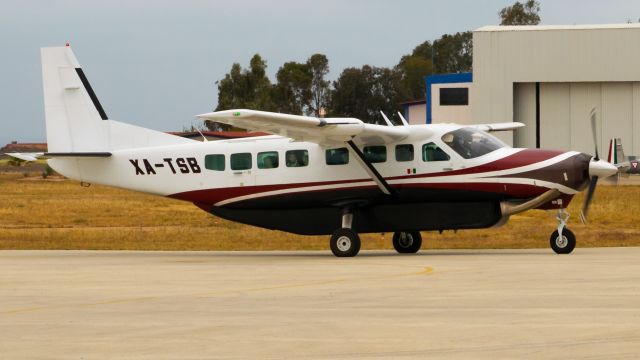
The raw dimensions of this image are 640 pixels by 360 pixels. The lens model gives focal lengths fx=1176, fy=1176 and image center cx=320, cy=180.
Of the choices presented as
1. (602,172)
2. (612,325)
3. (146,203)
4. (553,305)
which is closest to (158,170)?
(602,172)

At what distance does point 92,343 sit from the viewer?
37.1ft

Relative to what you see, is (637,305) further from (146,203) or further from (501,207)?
(146,203)

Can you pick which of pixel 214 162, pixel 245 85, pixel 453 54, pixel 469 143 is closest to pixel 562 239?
pixel 469 143

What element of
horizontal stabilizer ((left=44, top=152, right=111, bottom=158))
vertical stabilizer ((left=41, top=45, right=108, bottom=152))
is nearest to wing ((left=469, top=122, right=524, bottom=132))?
horizontal stabilizer ((left=44, top=152, right=111, bottom=158))

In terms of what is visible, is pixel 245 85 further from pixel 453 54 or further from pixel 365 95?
pixel 453 54

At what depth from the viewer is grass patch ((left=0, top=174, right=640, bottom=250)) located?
3092cm

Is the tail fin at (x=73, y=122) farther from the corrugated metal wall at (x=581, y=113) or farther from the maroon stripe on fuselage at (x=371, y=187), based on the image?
the corrugated metal wall at (x=581, y=113)

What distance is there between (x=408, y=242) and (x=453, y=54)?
14947 cm

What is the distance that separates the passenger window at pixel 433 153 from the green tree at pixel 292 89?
362 ft

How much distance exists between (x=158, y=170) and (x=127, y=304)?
11284 mm

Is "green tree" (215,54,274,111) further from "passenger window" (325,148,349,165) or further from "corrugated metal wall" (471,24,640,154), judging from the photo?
"passenger window" (325,148,349,165)

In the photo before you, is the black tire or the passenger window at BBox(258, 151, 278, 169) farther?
the passenger window at BBox(258, 151, 278, 169)

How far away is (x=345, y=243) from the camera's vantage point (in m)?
23.6

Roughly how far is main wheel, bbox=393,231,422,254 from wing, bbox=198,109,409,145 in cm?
263
